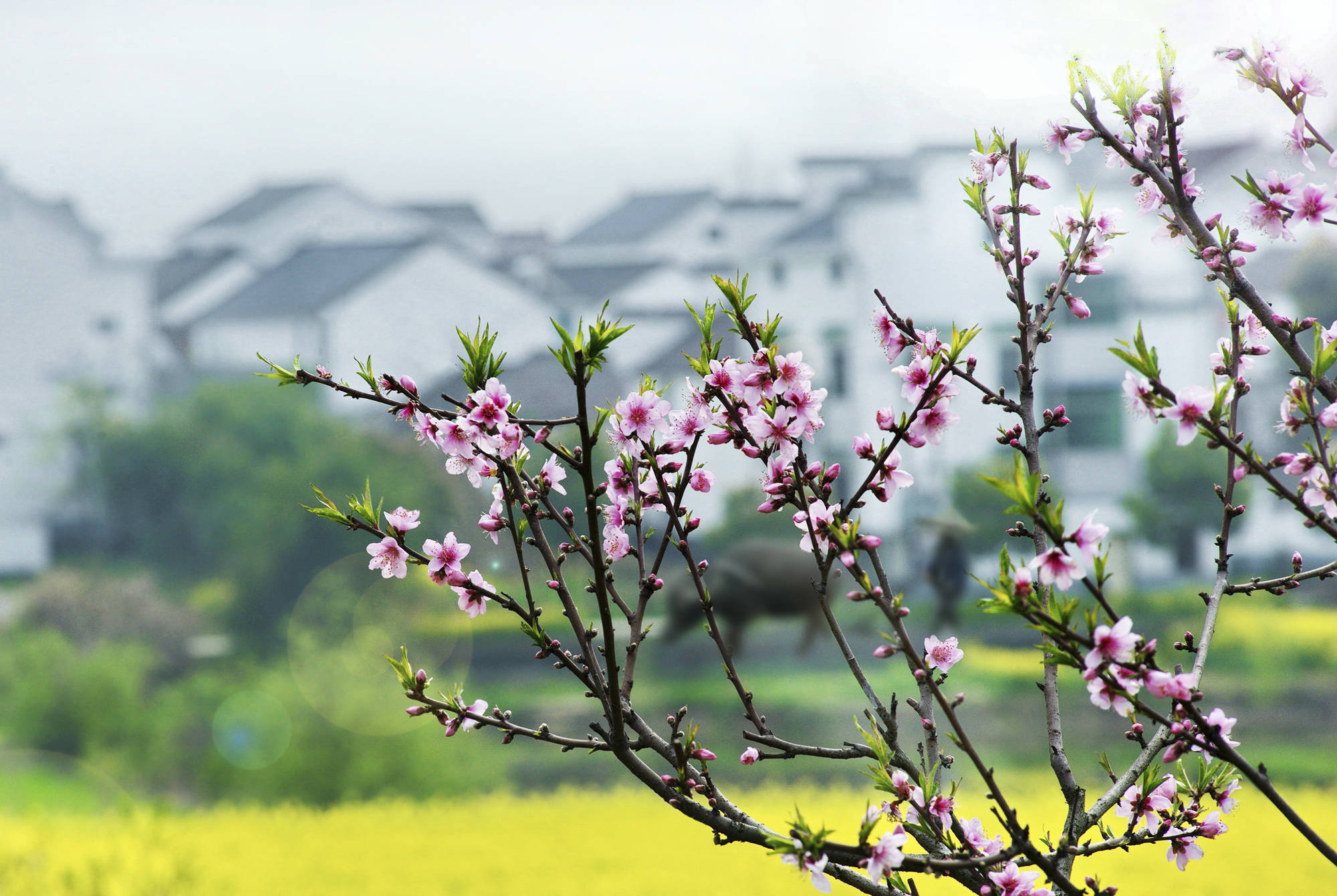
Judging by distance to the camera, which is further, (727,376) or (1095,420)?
(1095,420)

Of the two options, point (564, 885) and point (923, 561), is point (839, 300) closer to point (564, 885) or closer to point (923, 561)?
point (923, 561)

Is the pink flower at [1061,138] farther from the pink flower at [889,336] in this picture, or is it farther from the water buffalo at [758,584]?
the water buffalo at [758,584]

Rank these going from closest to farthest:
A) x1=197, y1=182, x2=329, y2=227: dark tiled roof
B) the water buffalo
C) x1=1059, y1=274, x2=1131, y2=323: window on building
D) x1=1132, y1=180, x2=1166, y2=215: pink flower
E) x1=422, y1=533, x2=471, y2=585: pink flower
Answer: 1. x1=422, y1=533, x2=471, y2=585: pink flower
2. x1=1132, y1=180, x2=1166, y2=215: pink flower
3. the water buffalo
4. x1=1059, y1=274, x2=1131, y2=323: window on building
5. x1=197, y1=182, x2=329, y2=227: dark tiled roof

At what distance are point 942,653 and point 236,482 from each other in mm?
6489

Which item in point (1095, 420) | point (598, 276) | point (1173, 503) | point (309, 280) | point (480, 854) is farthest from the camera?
point (309, 280)

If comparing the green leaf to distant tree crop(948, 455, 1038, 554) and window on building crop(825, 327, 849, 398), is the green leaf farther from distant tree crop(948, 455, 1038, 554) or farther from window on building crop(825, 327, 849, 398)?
distant tree crop(948, 455, 1038, 554)

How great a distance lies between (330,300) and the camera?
265 inches

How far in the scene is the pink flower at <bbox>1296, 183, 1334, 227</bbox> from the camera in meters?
0.78

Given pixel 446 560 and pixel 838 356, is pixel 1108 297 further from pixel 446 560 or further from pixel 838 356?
pixel 446 560

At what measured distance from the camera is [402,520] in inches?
33.2

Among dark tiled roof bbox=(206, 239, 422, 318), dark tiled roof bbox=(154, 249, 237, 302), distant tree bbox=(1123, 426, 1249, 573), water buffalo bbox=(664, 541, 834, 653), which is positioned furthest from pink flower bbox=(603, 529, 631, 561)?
dark tiled roof bbox=(154, 249, 237, 302)

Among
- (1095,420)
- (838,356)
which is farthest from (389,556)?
(1095,420)

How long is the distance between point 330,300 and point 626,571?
3.27 m

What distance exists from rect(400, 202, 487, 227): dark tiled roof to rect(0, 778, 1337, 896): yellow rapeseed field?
13.8ft
